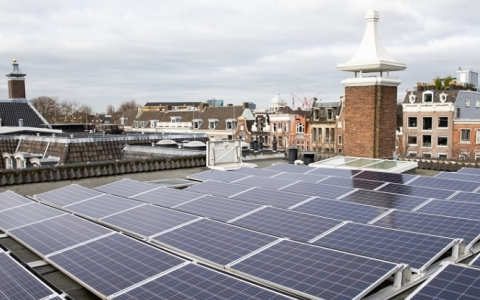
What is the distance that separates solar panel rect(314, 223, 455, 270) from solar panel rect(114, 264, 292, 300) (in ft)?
8.26

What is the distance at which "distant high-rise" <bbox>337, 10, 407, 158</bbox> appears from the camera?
2012cm

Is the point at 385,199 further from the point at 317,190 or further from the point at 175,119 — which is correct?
the point at 175,119

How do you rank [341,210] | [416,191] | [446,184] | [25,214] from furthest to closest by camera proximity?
[446,184] < [416,191] < [25,214] < [341,210]

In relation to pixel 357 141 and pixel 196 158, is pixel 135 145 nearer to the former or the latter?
pixel 196 158

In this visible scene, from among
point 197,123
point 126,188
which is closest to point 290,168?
point 126,188

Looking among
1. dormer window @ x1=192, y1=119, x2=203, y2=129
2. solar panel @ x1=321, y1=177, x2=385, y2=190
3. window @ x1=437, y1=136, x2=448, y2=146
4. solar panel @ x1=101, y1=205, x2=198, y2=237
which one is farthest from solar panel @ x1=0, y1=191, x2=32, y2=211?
dormer window @ x1=192, y1=119, x2=203, y2=129

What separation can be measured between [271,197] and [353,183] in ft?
11.4

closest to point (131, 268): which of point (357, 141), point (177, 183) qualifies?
point (177, 183)

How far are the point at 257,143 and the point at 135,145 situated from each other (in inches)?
450

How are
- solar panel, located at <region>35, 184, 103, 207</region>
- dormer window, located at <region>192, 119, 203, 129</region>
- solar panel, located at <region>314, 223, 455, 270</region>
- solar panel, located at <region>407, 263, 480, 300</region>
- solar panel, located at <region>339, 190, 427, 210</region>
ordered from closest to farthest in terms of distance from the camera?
solar panel, located at <region>407, 263, 480, 300</region>
solar panel, located at <region>314, 223, 455, 270</region>
solar panel, located at <region>339, 190, 427, 210</region>
solar panel, located at <region>35, 184, 103, 207</region>
dormer window, located at <region>192, 119, 203, 129</region>

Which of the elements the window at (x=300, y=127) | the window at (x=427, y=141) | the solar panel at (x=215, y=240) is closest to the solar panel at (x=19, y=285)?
the solar panel at (x=215, y=240)

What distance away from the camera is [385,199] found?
464 inches

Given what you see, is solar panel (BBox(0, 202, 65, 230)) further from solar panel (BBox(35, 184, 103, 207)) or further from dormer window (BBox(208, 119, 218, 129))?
dormer window (BBox(208, 119, 218, 129))

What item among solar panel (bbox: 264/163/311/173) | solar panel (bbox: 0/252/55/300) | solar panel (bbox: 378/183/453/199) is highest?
solar panel (bbox: 264/163/311/173)
